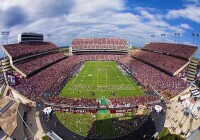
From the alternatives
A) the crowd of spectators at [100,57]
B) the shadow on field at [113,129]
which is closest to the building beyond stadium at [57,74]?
the shadow on field at [113,129]

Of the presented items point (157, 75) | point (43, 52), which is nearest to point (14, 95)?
point (157, 75)

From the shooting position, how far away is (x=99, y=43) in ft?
360

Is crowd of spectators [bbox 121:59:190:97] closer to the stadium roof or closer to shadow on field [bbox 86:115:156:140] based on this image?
shadow on field [bbox 86:115:156:140]

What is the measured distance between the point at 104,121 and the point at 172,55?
4297 centimetres

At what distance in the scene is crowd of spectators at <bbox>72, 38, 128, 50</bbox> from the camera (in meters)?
107

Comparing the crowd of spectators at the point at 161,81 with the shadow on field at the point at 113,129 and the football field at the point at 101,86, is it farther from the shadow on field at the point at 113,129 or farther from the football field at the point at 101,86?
the shadow on field at the point at 113,129

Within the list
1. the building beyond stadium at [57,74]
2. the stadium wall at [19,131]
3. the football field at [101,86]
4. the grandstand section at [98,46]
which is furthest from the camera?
the grandstand section at [98,46]

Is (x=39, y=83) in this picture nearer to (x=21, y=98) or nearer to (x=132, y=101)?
(x=21, y=98)

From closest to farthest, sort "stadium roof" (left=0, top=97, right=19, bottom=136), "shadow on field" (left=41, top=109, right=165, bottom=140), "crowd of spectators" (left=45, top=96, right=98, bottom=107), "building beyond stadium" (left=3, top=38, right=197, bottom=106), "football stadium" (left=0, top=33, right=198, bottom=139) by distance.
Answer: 1. "stadium roof" (left=0, top=97, right=19, bottom=136)
2. "shadow on field" (left=41, top=109, right=165, bottom=140)
3. "football stadium" (left=0, top=33, right=198, bottom=139)
4. "crowd of spectators" (left=45, top=96, right=98, bottom=107)
5. "building beyond stadium" (left=3, top=38, right=197, bottom=106)

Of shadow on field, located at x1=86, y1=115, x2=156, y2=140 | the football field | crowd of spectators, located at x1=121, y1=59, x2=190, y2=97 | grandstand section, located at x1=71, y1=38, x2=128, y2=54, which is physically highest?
grandstand section, located at x1=71, y1=38, x2=128, y2=54

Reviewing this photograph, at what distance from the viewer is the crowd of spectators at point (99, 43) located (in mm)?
107250

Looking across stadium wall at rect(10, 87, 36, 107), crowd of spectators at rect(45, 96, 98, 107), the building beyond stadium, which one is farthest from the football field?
stadium wall at rect(10, 87, 36, 107)

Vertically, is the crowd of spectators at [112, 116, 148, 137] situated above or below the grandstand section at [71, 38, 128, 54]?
below

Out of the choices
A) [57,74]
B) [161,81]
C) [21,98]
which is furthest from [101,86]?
[21,98]
